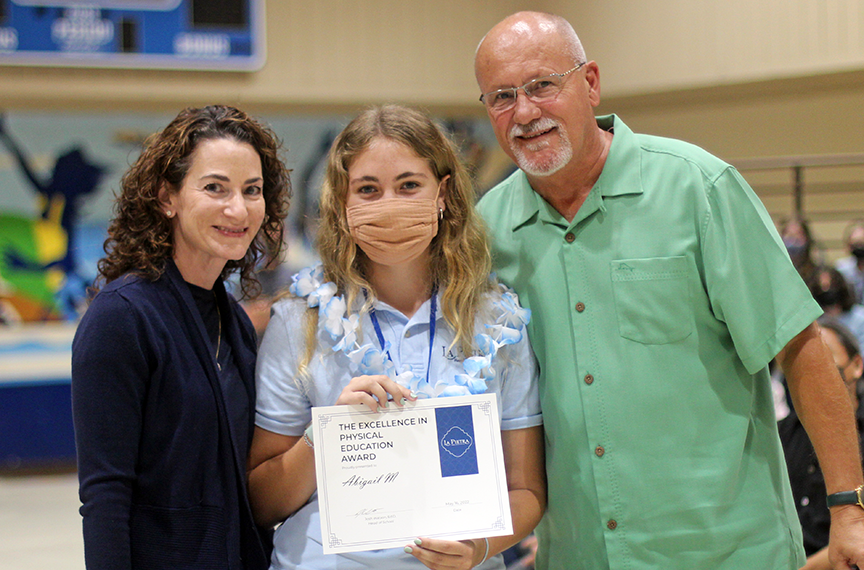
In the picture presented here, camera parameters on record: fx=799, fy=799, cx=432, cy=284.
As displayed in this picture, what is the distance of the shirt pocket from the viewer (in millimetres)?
2057

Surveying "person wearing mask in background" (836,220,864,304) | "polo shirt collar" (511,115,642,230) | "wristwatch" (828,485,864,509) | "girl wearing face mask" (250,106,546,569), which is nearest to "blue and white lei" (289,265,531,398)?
"girl wearing face mask" (250,106,546,569)

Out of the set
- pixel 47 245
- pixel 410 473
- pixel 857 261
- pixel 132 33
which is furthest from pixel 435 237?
pixel 47 245

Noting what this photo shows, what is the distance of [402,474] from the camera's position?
1814 millimetres

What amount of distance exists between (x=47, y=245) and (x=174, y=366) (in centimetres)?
627

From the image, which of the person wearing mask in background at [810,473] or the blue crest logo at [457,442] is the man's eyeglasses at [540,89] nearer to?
the blue crest logo at [457,442]

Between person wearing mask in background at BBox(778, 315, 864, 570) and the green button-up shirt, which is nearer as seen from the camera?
the green button-up shirt

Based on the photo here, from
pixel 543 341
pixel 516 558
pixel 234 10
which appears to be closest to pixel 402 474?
pixel 543 341

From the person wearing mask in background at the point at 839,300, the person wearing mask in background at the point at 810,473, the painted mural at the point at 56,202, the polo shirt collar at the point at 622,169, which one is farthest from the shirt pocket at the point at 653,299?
the painted mural at the point at 56,202

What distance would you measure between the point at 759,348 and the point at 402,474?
3.15 feet

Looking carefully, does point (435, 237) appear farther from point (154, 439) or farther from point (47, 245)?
point (47, 245)

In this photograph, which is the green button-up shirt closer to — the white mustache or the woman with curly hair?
the white mustache

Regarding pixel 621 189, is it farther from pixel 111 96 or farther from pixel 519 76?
pixel 111 96

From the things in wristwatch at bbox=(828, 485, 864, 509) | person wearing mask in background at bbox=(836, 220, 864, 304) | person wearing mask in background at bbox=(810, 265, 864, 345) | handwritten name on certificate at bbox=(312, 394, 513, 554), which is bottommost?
wristwatch at bbox=(828, 485, 864, 509)

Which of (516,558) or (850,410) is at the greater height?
(850,410)
